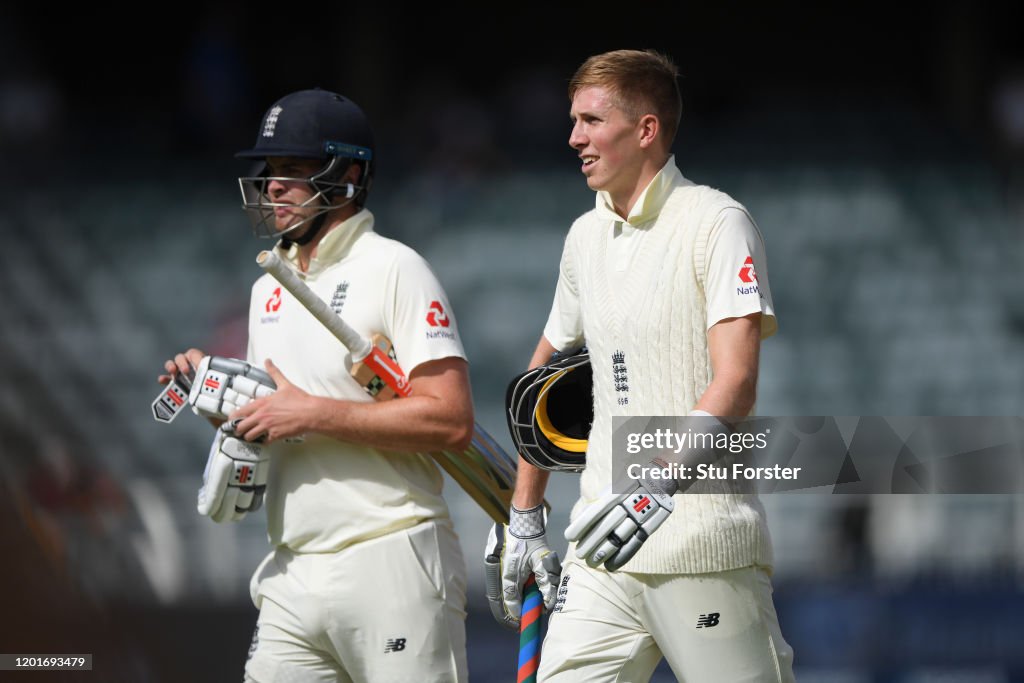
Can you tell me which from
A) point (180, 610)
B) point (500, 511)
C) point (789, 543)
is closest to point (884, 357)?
point (789, 543)

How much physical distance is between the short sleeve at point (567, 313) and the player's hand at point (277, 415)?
64cm

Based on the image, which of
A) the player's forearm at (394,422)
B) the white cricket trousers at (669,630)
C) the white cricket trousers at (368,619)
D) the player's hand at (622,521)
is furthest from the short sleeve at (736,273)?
the white cricket trousers at (368,619)

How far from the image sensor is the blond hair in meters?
3.45

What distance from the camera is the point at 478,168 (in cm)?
1355

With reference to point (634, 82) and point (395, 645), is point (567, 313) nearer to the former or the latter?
point (634, 82)

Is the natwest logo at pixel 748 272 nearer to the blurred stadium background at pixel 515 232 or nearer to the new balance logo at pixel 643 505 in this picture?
the new balance logo at pixel 643 505

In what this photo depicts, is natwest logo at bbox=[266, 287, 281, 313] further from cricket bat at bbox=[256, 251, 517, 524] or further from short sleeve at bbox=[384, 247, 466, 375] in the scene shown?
short sleeve at bbox=[384, 247, 466, 375]

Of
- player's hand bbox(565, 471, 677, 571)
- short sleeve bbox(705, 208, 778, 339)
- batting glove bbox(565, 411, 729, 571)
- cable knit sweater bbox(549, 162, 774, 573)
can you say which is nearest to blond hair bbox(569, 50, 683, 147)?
cable knit sweater bbox(549, 162, 774, 573)

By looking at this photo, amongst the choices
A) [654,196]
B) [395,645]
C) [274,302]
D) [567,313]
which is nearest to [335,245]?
[274,302]

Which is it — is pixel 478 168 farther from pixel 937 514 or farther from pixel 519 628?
pixel 519 628

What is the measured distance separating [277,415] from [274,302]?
445 millimetres

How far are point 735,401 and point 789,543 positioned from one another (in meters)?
5.28

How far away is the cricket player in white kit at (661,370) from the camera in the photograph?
127 inches

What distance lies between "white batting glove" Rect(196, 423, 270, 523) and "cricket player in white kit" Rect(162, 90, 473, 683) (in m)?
0.05
